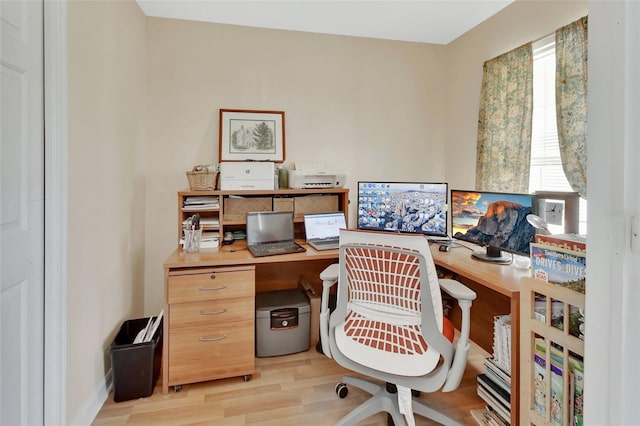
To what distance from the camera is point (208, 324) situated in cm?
183

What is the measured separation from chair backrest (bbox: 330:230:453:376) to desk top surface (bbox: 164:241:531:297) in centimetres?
39

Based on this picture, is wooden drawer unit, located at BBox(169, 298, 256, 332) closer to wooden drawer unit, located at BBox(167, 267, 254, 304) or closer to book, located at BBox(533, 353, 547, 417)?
wooden drawer unit, located at BBox(167, 267, 254, 304)

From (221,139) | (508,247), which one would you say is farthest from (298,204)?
(508,247)

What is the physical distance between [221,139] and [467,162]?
2.07 metres

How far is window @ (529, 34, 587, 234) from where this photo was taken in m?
1.97

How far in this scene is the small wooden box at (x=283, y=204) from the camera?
2.44 meters

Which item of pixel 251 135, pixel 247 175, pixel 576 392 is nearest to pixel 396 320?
pixel 576 392

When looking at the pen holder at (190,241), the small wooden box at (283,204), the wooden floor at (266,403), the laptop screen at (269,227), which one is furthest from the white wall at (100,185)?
the small wooden box at (283,204)

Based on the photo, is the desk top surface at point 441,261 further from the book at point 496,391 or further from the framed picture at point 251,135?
the framed picture at point 251,135

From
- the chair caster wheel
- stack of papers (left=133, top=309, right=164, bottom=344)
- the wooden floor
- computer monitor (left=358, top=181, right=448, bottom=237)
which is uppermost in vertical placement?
computer monitor (left=358, top=181, right=448, bottom=237)

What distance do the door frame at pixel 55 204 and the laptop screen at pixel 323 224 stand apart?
4.88ft

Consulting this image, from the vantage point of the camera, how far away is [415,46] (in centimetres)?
283

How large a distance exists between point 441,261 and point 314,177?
112 cm

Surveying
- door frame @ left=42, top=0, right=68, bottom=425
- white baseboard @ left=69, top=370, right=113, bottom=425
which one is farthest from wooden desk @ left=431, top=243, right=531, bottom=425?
white baseboard @ left=69, top=370, right=113, bottom=425
